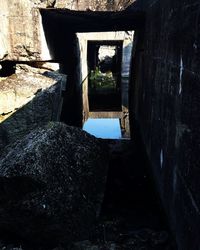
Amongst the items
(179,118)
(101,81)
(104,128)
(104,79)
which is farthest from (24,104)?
(104,79)

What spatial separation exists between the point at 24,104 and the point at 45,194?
8.79 ft

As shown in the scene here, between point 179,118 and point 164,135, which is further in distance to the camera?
point 164,135

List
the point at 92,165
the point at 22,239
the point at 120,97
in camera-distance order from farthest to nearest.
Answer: the point at 120,97 < the point at 92,165 < the point at 22,239

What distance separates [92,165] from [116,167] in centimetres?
151

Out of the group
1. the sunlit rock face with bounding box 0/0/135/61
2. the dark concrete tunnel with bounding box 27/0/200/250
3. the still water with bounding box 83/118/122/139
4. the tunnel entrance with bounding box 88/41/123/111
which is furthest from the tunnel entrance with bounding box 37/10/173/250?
the tunnel entrance with bounding box 88/41/123/111

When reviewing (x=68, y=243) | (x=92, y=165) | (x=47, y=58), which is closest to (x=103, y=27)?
(x=47, y=58)

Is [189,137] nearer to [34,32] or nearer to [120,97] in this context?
[34,32]

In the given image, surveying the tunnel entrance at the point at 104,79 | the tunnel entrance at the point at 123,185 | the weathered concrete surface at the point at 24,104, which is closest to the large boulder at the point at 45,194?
the tunnel entrance at the point at 123,185

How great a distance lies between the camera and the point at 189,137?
345 cm

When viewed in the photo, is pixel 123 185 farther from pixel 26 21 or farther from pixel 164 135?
pixel 26 21

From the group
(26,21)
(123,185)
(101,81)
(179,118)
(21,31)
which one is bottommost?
(101,81)

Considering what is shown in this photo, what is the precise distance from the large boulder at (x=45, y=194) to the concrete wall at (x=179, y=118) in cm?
94

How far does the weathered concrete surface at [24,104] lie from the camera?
664 centimetres

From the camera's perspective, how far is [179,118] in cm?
395
